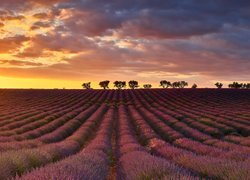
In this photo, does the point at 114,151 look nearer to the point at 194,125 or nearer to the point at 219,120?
the point at 194,125

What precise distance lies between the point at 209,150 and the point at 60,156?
4.43 m

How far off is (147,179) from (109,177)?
16.4 feet

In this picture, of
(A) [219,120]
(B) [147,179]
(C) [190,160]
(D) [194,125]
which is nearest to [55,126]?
(D) [194,125]

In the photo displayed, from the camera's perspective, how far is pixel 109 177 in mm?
11141

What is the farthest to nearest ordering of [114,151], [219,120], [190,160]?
[219,120] < [114,151] < [190,160]

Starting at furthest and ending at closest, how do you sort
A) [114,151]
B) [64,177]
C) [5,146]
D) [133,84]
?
[133,84], [114,151], [5,146], [64,177]

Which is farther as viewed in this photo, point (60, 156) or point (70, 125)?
point (70, 125)

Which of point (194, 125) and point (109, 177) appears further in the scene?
point (194, 125)

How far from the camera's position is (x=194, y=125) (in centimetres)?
2500

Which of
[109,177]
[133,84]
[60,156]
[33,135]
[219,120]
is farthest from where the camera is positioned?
[133,84]

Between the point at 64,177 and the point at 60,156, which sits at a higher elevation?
the point at 64,177


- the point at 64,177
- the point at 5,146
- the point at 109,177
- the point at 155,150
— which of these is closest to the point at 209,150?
the point at 155,150

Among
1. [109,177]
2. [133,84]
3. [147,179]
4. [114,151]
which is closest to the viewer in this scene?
[147,179]

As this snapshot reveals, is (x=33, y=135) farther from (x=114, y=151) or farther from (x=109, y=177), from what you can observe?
(x=109, y=177)
